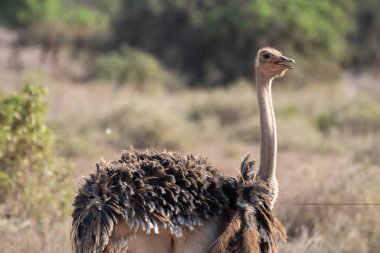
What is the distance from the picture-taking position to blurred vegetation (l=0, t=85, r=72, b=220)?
723 cm

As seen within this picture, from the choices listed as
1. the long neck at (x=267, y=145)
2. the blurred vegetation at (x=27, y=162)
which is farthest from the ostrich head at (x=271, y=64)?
the blurred vegetation at (x=27, y=162)

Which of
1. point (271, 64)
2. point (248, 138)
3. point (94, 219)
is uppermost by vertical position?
point (248, 138)

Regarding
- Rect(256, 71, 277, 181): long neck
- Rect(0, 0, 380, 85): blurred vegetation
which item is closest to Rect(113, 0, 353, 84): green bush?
Rect(0, 0, 380, 85): blurred vegetation

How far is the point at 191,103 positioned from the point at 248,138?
8.48 feet

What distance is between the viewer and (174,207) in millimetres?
4512

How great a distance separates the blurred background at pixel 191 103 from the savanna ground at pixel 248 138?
21 mm

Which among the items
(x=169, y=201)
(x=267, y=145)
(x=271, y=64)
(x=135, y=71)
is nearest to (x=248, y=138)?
(x=135, y=71)

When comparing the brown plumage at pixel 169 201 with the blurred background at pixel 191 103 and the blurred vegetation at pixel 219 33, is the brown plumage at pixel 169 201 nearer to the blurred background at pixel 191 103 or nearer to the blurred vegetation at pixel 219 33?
the blurred background at pixel 191 103

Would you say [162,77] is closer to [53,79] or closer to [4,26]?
[53,79]

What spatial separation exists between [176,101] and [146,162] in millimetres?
12773

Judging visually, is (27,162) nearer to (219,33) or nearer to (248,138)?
(248,138)

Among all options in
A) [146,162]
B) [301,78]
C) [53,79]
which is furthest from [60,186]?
[301,78]

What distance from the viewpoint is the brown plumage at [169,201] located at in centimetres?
439

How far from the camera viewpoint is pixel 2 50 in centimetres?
2819
